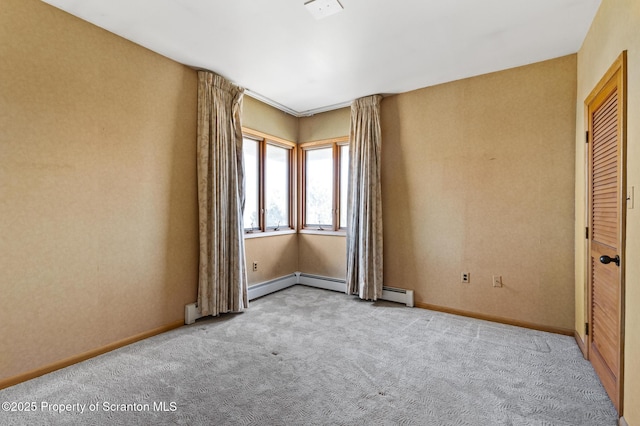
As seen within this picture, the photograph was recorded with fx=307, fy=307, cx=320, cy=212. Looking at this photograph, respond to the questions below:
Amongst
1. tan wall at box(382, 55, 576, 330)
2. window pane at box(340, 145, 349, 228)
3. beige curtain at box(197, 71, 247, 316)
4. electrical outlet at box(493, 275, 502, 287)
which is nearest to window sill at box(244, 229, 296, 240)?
beige curtain at box(197, 71, 247, 316)

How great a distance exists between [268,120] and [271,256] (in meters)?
1.92

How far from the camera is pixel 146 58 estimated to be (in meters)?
2.79

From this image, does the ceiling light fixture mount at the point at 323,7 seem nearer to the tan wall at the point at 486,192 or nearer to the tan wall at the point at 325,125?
the tan wall at the point at 486,192

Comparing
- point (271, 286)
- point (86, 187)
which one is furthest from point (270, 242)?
point (86, 187)

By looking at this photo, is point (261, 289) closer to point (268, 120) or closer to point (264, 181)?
point (264, 181)

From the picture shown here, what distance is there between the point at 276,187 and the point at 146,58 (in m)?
2.26

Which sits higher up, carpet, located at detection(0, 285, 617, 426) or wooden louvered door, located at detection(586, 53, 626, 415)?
wooden louvered door, located at detection(586, 53, 626, 415)

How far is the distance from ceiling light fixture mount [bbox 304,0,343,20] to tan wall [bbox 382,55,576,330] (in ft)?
6.01

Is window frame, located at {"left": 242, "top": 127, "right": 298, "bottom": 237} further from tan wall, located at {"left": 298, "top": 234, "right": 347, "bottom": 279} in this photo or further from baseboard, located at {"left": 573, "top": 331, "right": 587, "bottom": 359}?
baseboard, located at {"left": 573, "top": 331, "right": 587, "bottom": 359}

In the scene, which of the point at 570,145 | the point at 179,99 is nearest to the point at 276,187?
the point at 179,99

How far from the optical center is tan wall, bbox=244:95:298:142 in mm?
3980

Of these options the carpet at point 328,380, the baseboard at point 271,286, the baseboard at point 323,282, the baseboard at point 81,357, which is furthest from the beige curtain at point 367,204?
the baseboard at point 81,357

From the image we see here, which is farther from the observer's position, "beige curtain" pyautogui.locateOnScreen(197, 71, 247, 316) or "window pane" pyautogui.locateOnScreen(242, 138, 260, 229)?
"window pane" pyautogui.locateOnScreen(242, 138, 260, 229)

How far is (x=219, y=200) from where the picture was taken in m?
3.24
